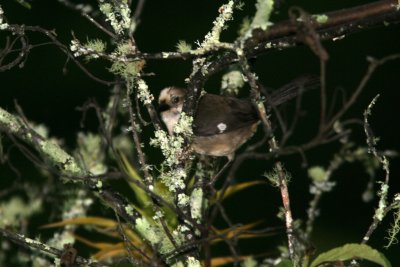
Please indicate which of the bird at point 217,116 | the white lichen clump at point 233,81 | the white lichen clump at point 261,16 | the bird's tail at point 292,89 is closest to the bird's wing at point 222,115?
the bird at point 217,116

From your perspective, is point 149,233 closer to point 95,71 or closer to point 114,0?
point 114,0

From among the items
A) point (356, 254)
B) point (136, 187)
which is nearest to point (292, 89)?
point (136, 187)

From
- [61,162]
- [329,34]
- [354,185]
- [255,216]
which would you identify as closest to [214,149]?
[255,216]

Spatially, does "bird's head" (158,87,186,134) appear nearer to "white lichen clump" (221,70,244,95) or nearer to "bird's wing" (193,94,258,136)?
"bird's wing" (193,94,258,136)

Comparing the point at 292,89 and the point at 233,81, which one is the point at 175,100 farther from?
the point at 233,81

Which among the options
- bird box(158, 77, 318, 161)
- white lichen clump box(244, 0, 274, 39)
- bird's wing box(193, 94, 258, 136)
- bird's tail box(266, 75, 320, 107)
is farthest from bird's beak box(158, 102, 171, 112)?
white lichen clump box(244, 0, 274, 39)
